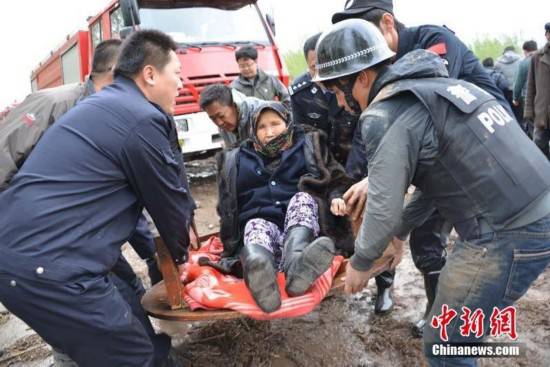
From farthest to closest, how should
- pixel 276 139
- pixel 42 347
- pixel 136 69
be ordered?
pixel 42 347
pixel 276 139
pixel 136 69

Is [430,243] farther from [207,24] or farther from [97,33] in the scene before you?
[97,33]

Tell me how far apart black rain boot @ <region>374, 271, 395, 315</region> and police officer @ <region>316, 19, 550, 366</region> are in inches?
53.4

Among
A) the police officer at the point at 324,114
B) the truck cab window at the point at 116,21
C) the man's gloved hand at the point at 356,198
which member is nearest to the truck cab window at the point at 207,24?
the truck cab window at the point at 116,21

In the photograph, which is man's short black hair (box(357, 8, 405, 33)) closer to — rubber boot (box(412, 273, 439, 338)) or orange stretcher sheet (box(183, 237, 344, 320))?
orange stretcher sheet (box(183, 237, 344, 320))

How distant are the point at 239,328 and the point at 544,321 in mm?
1881

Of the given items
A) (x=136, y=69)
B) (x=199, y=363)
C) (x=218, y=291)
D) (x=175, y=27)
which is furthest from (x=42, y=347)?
(x=175, y=27)

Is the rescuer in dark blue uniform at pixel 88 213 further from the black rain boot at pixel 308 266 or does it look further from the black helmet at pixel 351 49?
the black helmet at pixel 351 49

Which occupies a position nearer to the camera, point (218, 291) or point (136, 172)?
point (136, 172)

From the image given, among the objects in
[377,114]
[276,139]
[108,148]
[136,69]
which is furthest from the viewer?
[276,139]

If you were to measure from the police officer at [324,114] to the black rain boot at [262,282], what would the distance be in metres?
1.27

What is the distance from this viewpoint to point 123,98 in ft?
6.01

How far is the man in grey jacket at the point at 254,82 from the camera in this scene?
4.99m

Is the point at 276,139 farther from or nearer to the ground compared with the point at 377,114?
nearer to the ground

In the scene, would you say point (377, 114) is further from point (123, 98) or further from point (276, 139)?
point (276, 139)
